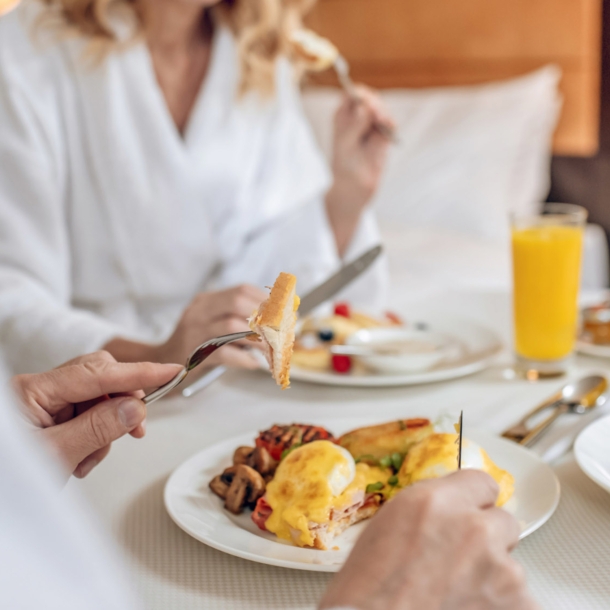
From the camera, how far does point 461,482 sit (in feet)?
1.71

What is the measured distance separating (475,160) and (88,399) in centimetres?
262

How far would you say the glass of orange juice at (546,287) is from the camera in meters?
1.20

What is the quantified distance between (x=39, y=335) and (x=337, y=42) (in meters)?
3.12

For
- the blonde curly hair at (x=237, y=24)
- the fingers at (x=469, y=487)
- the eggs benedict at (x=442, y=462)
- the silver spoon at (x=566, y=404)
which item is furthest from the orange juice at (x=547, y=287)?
the blonde curly hair at (x=237, y=24)

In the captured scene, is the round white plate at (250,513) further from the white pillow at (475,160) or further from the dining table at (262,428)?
the white pillow at (475,160)

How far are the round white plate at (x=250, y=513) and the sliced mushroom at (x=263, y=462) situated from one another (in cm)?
4

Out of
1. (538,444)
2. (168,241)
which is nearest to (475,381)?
(538,444)

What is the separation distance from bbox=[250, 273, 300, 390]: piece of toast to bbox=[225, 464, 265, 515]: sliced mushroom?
0.13 meters

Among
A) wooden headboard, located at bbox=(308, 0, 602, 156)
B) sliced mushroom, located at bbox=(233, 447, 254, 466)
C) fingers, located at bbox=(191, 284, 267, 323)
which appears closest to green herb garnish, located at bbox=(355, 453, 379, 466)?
sliced mushroom, located at bbox=(233, 447, 254, 466)

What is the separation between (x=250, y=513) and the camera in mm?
755

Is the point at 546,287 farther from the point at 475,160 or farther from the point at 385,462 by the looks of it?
the point at 475,160

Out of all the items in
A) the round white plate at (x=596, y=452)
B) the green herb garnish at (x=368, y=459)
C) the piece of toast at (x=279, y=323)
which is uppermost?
the piece of toast at (x=279, y=323)

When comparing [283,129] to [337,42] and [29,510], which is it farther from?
[337,42]

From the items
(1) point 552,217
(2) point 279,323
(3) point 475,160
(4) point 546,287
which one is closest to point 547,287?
(4) point 546,287
